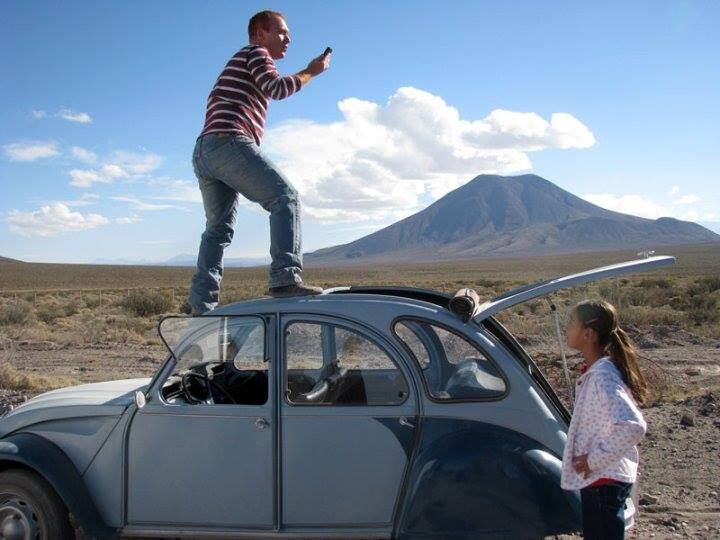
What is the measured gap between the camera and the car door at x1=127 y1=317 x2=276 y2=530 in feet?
12.2

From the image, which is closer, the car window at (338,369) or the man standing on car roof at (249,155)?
the car window at (338,369)

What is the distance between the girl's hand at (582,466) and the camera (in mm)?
3221

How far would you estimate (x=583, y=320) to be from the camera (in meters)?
3.43

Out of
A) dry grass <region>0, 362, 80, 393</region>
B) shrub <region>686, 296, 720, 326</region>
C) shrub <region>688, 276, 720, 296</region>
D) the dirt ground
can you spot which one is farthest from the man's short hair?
shrub <region>688, 276, 720, 296</region>

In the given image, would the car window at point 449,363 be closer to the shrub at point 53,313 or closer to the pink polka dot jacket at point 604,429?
the pink polka dot jacket at point 604,429

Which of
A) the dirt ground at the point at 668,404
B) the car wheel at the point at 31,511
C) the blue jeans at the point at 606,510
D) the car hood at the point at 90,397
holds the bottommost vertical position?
the dirt ground at the point at 668,404

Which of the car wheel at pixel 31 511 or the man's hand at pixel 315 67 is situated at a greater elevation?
the man's hand at pixel 315 67

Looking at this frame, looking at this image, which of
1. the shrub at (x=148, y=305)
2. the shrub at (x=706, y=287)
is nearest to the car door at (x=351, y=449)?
the shrub at (x=148, y=305)

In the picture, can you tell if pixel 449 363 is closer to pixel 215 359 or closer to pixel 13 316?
pixel 215 359

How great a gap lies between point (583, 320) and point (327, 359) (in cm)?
144

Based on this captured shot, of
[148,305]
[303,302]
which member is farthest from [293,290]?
[148,305]

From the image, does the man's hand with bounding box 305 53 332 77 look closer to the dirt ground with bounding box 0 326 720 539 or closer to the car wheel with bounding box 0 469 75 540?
the car wheel with bounding box 0 469 75 540

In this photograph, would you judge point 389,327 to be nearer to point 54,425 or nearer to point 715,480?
point 54,425

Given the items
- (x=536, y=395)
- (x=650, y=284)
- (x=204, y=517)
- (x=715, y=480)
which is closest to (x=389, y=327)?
(x=536, y=395)
